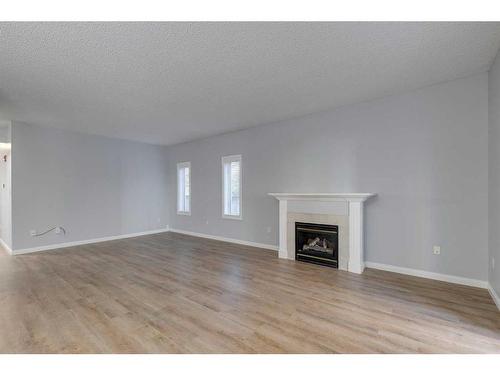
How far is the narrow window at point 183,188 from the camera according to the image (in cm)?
721

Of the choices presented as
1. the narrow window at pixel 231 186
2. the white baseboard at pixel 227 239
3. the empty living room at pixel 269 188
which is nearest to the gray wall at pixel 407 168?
the empty living room at pixel 269 188

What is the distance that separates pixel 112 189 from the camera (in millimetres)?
6359

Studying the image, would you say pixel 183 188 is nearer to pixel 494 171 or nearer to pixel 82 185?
pixel 82 185

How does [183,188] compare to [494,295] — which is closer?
[494,295]

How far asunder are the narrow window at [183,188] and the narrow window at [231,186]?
1.59 metres

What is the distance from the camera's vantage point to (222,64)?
2.78 meters

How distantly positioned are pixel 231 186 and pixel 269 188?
1207 mm

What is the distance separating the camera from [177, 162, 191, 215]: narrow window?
23.7 ft

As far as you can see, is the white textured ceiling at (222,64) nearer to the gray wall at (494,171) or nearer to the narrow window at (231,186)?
the gray wall at (494,171)

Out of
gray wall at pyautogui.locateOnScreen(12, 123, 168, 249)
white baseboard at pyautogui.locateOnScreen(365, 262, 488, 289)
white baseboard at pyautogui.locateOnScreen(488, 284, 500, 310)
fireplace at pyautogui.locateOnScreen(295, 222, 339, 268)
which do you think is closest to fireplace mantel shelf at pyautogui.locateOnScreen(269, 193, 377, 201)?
fireplace at pyautogui.locateOnScreen(295, 222, 339, 268)

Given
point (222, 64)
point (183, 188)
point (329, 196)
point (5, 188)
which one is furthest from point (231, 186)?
point (5, 188)
